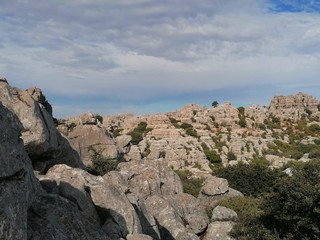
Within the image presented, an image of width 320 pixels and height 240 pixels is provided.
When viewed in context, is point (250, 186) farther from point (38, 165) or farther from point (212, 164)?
point (38, 165)

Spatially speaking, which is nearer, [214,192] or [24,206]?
[24,206]

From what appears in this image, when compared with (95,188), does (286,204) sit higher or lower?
lower

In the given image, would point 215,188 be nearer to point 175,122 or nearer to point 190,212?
point 190,212

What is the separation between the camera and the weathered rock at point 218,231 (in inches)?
1082

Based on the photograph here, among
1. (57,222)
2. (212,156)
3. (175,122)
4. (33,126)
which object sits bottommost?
(212,156)

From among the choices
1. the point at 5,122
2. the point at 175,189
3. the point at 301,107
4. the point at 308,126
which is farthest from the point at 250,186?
the point at 301,107

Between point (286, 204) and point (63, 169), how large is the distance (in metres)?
12.0

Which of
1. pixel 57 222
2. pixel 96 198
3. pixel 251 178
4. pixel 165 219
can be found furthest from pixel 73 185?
pixel 251 178

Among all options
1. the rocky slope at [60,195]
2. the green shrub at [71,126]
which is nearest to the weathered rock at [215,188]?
the rocky slope at [60,195]

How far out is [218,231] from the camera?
27.8m

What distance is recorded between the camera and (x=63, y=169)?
50.8 ft

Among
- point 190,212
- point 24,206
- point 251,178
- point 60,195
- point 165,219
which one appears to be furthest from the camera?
point 251,178

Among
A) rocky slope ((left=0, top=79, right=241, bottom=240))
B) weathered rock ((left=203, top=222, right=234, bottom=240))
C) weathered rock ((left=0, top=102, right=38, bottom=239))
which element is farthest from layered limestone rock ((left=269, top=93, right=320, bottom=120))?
weathered rock ((left=0, top=102, right=38, bottom=239))

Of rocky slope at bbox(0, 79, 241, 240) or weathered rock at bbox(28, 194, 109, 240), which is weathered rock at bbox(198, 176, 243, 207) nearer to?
rocky slope at bbox(0, 79, 241, 240)
